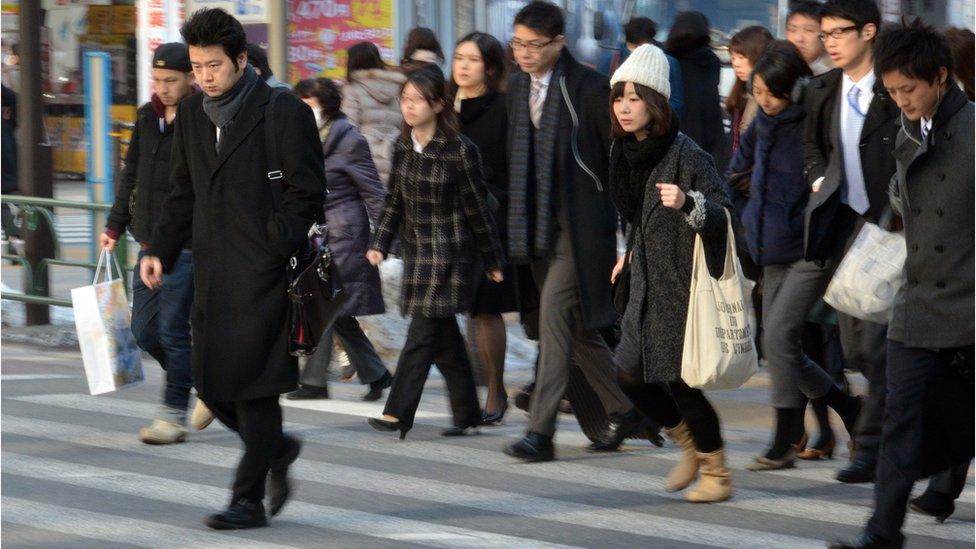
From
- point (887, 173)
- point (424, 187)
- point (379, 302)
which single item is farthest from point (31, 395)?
point (887, 173)

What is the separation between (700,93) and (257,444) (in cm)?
453

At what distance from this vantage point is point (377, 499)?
661 cm

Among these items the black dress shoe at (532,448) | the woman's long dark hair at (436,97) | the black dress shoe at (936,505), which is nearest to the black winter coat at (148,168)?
the woman's long dark hair at (436,97)

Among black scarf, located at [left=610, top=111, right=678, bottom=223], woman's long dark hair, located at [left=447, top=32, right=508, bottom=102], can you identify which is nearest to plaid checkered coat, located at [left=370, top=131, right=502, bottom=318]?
woman's long dark hair, located at [left=447, top=32, right=508, bottom=102]

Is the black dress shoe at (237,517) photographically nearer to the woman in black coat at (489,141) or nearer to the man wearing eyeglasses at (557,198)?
the man wearing eyeglasses at (557,198)

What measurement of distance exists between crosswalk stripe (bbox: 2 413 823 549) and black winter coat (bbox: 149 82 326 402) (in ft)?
3.28

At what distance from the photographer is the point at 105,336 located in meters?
7.68

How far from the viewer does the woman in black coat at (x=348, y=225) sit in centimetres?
915

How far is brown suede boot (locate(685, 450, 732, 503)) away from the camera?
6.47 metres

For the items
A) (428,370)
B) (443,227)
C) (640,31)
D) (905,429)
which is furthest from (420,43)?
(905,429)

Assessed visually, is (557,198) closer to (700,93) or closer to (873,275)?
(873,275)

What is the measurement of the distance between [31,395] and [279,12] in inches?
138

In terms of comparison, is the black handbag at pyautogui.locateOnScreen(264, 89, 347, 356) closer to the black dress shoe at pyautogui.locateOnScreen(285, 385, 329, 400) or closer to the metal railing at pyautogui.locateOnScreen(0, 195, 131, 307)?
the black dress shoe at pyautogui.locateOnScreen(285, 385, 329, 400)

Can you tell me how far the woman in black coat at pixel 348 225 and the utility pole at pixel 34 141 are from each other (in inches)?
139
